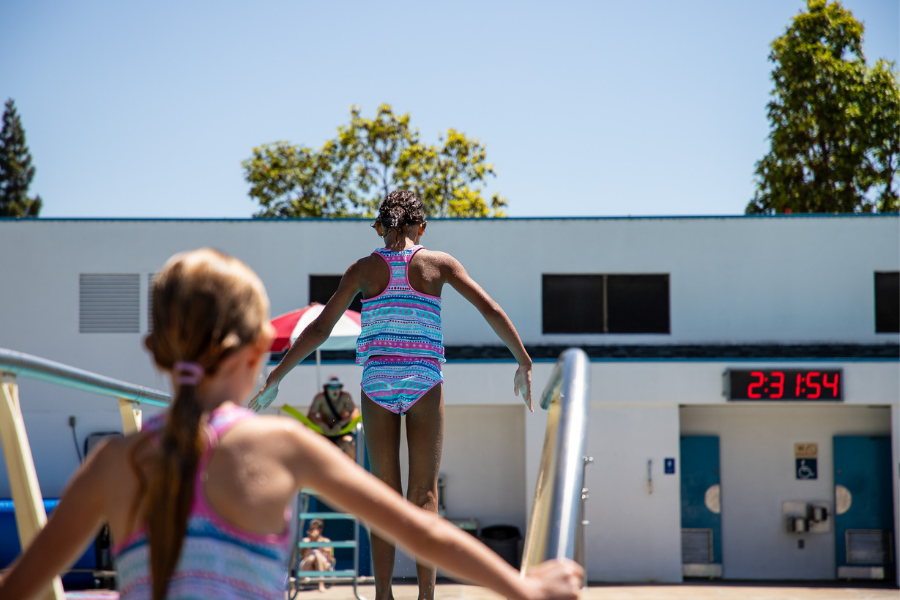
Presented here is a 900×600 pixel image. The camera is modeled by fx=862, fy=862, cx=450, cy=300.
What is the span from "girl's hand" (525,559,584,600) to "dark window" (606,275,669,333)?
17.0 meters

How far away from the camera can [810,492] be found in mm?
17469

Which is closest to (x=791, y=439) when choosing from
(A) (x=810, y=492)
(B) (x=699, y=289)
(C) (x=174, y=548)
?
(A) (x=810, y=492)

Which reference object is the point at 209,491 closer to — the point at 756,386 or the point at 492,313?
the point at 492,313

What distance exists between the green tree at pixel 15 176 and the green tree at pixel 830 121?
4938cm

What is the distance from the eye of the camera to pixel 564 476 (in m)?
1.67

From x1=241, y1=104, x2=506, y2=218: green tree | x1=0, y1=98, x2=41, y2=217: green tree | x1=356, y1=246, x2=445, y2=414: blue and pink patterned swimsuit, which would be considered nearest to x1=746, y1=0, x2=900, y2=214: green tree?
x1=241, y1=104, x2=506, y2=218: green tree

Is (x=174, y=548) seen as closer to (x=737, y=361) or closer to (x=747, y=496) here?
(x=737, y=361)

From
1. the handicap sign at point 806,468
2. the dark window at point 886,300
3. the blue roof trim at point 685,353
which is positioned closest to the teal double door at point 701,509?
the handicap sign at point 806,468

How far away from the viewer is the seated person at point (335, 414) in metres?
12.4

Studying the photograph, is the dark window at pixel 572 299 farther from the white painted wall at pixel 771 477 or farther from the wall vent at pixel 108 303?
the wall vent at pixel 108 303

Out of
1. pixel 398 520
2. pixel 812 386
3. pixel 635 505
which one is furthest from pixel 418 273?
pixel 635 505

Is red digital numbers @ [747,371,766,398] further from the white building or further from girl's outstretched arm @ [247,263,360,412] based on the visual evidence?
girl's outstretched arm @ [247,263,360,412]

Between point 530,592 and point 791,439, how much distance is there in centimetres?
1767

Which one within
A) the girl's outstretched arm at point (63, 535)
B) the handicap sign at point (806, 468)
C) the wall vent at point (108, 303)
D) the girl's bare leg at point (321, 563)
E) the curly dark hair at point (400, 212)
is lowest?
the girl's bare leg at point (321, 563)
